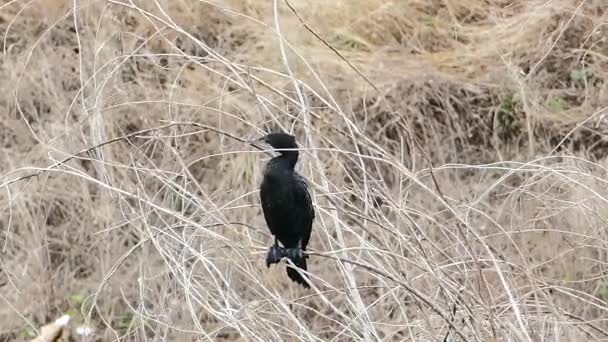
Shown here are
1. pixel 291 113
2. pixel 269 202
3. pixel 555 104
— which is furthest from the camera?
pixel 555 104

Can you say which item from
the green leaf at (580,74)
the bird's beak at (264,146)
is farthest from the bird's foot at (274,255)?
the green leaf at (580,74)

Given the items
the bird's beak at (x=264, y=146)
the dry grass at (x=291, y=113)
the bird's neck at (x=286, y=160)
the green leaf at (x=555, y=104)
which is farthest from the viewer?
the green leaf at (x=555, y=104)

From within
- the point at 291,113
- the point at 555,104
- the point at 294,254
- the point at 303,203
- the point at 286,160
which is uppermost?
the point at 286,160

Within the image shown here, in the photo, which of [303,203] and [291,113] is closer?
[303,203]

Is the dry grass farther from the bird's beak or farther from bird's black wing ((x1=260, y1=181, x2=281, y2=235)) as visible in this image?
the bird's beak

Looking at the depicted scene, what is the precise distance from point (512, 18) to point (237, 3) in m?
1.35

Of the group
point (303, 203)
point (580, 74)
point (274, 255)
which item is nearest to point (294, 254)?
point (274, 255)

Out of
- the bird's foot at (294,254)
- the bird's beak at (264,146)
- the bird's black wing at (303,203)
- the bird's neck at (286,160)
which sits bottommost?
the bird's foot at (294,254)

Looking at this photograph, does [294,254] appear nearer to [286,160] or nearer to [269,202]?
[269,202]

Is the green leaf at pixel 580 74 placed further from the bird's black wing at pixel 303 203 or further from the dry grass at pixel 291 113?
the bird's black wing at pixel 303 203

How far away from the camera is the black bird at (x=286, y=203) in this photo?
225 cm

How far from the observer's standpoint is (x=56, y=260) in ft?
14.6

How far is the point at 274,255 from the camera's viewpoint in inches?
95.1

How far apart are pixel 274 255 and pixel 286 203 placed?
0.15 meters
